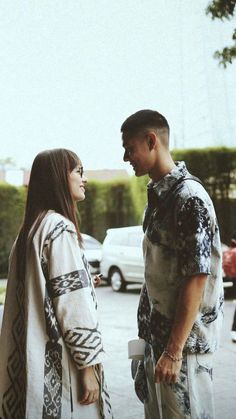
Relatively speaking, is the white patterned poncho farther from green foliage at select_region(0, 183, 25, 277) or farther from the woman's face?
green foliage at select_region(0, 183, 25, 277)

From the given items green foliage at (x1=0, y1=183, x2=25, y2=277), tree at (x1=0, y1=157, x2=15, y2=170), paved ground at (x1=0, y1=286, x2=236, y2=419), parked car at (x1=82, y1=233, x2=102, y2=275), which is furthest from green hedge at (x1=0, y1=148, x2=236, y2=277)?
tree at (x1=0, y1=157, x2=15, y2=170)

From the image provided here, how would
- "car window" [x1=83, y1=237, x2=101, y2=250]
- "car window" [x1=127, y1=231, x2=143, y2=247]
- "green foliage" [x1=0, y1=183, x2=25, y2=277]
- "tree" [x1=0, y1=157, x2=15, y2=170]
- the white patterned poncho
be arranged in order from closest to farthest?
the white patterned poncho, "car window" [x1=127, y1=231, x2=143, y2=247], "car window" [x1=83, y1=237, x2=101, y2=250], "green foliage" [x1=0, y1=183, x2=25, y2=277], "tree" [x1=0, y1=157, x2=15, y2=170]

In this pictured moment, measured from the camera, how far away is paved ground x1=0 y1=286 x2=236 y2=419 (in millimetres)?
4223

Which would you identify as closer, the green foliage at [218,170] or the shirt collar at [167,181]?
the shirt collar at [167,181]

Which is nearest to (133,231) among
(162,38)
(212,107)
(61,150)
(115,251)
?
(115,251)

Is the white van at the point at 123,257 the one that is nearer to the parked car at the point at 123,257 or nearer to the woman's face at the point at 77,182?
the parked car at the point at 123,257

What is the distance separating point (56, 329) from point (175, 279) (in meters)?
0.48

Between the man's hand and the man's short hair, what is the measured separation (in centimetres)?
83

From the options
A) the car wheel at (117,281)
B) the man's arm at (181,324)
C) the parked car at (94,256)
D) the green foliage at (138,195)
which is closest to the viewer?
the man's arm at (181,324)

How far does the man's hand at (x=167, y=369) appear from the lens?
183 cm

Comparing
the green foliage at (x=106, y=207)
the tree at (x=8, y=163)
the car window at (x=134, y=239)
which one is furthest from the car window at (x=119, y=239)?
the tree at (x=8, y=163)

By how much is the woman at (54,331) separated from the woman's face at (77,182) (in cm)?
5

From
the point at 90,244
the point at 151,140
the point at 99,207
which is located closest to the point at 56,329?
the point at 151,140

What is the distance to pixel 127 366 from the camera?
5.84 m
